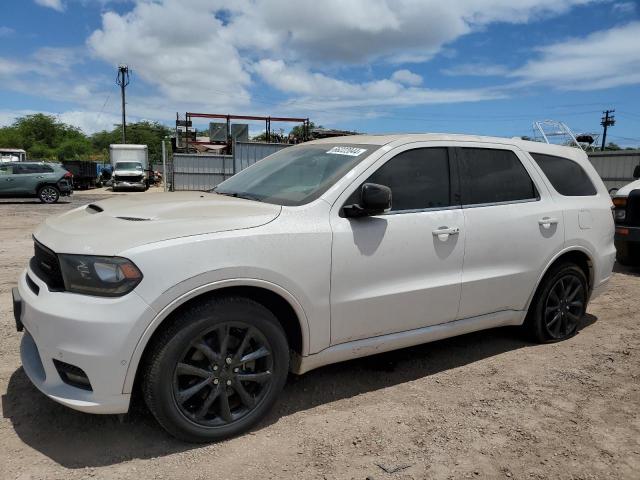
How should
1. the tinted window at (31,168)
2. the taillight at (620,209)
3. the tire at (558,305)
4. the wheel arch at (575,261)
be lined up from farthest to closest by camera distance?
the tinted window at (31,168) < the taillight at (620,209) < the tire at (558,305) < the wheel arch at (575,261)

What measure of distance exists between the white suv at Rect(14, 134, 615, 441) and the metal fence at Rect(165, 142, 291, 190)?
17.7m

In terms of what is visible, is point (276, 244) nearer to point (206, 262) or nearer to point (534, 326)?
point (206, 262)

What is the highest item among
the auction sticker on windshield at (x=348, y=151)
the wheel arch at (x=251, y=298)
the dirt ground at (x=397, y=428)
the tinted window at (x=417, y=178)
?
the auction sticker on windshield at (x=348, y=151)

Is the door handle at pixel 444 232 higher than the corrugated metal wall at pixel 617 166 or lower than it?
lower

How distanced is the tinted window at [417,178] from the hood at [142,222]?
81 cm

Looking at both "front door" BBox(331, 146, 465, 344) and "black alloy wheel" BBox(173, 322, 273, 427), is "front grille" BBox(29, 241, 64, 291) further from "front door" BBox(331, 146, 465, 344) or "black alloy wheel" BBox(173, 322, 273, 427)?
"front door" BBox(331, 146, 465, 344)

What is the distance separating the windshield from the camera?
3318 millimetres

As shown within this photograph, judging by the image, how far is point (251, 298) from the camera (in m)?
2.93

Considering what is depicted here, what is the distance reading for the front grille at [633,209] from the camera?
7.23m

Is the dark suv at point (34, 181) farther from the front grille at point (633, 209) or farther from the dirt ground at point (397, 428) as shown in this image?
the front grille at point (633, 209)

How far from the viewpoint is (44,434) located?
2893 millimetres

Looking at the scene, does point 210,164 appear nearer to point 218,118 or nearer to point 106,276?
point 218,118

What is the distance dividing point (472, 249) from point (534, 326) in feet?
4.07

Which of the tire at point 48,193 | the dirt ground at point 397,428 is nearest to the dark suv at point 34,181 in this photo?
the tire at point 48,193
